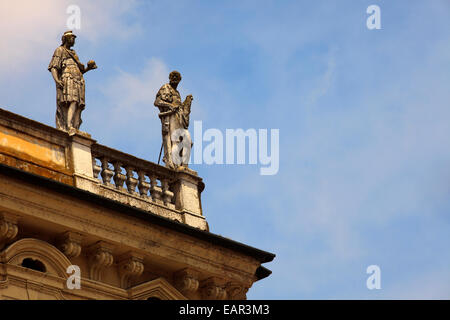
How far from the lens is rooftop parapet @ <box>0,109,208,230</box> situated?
67.8ft

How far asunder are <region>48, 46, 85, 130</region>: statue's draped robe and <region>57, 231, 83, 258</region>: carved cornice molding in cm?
241

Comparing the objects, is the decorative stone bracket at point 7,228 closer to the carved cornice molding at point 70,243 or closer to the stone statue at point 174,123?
the carved cornice molding at point 70,243

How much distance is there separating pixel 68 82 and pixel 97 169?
5.68 ft

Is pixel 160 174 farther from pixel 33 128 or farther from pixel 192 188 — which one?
pixel 33 128

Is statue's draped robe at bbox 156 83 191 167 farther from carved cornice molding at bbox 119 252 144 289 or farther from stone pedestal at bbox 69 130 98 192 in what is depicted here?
carved cornice molding at bbox 119 252 144 289

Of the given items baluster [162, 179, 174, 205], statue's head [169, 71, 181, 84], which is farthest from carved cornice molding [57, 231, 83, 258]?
statue's head [169, 71, 181, 84]

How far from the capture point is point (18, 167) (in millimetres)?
20281

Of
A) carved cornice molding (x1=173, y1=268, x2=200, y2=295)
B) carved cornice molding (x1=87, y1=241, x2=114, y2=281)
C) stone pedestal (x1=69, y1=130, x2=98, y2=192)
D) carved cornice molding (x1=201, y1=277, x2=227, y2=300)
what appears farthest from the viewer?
carved cornice molding (x1=201, y1=277, x2=227, y2=300)

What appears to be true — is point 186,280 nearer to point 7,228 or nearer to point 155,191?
point 155,191

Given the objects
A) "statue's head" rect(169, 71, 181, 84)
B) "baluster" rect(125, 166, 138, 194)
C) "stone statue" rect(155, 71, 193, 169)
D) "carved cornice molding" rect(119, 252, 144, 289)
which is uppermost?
"statue's head" rect(169, 71, 181, 84)

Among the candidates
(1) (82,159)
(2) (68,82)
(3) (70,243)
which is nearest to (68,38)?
(2) (68,82)

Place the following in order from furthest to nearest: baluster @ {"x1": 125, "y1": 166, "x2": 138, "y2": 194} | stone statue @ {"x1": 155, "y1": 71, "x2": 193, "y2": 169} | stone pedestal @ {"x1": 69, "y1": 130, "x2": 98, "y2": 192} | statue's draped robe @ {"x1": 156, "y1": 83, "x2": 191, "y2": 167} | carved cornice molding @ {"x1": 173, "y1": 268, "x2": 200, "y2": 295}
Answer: statue's draped robe @ {"x1": 156, "y1": 83, "x2": 191, "y2": 167}, stone statue @ {"x1": 155, "y1": 71, "x2": 193, "y2": 169}, baluster @ {"x1": 125, "y1": 166, "x2": 138, "y2": 194}, carved cornice molding @ {"x1": 173, "y1": 268, "x2": 200, "y2": 295}, stone pedestal @ {"x1": 69, "y1": 130, "x2": 98, "y2": 192}

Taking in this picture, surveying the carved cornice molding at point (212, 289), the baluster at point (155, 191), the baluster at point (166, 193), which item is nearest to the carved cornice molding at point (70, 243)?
the baluster at point (155, 191)
